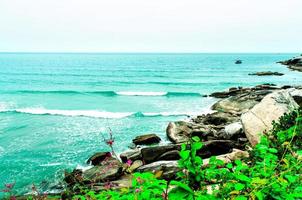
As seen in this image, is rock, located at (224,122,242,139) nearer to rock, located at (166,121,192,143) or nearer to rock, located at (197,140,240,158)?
rock, located at (197,140,240,158)

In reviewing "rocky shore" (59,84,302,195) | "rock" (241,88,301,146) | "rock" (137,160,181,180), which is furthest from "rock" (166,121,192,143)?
"rock" (241,88,301,146)

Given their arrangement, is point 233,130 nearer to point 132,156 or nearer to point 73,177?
point 132,156

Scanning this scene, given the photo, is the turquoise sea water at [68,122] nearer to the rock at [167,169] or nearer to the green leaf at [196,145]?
the rock at [167,169]

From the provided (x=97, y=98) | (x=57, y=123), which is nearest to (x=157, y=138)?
(x=57, y=123)

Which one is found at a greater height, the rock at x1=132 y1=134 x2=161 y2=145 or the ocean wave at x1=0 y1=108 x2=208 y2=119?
the rock at x1=132 y1=134 x2=161 y2=145

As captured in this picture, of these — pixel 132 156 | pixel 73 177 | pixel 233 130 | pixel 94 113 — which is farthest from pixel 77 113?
pixel 73 177

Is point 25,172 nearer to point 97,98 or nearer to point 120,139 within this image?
point 120,139

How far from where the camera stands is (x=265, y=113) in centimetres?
1158

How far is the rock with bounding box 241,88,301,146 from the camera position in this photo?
36.8 ft

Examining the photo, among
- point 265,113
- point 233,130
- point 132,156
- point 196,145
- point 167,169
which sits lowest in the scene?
point 132,156

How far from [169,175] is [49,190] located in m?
5.61

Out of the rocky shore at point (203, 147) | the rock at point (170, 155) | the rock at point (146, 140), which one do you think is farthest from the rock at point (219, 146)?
the rock at point (146, 140)

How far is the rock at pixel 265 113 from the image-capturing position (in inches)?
441

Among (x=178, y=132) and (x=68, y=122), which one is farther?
(x=68, y=122)
